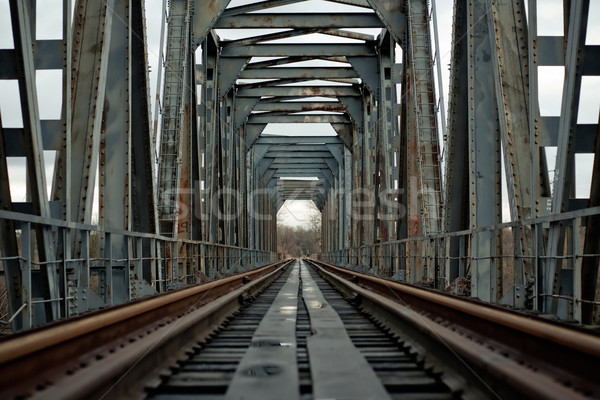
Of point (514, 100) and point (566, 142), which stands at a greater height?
point (514, 100)

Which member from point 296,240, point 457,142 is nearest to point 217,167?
point 457,142

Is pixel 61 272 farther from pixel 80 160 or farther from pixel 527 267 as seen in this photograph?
pixel 527 267

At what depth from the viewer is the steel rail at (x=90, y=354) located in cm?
271

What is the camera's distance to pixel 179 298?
634 centimetres

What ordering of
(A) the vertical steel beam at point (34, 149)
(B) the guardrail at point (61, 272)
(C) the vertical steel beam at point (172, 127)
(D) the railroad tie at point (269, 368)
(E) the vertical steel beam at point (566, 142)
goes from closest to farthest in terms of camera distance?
(D) the railroad tie at point (269, 368), (B) the guardrail at point (61, 272), (E) the vertical steel beam at point (566, 142), (A) the vertical steel beam at point (34, 149), (C) the vertical steel beam at point (172, 127)

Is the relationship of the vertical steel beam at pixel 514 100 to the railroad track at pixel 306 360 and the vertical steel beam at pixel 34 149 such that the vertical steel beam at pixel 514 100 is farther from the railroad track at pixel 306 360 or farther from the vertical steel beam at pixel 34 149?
the vertical steel beam at pixel 34 149

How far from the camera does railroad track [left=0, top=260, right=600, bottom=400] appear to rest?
277 centimetres

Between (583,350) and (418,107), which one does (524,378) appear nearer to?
(583,350)

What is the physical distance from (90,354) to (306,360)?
1366mm

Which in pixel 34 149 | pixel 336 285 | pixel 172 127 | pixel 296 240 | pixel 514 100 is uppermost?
pixel 172 127

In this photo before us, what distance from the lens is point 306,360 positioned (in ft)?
13.7

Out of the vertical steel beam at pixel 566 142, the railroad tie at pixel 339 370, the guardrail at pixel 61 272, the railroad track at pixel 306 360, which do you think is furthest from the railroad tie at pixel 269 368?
the vertical steel beam at pixel 566 142

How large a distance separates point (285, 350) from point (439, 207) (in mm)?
8700

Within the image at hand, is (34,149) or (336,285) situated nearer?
(34,149)
